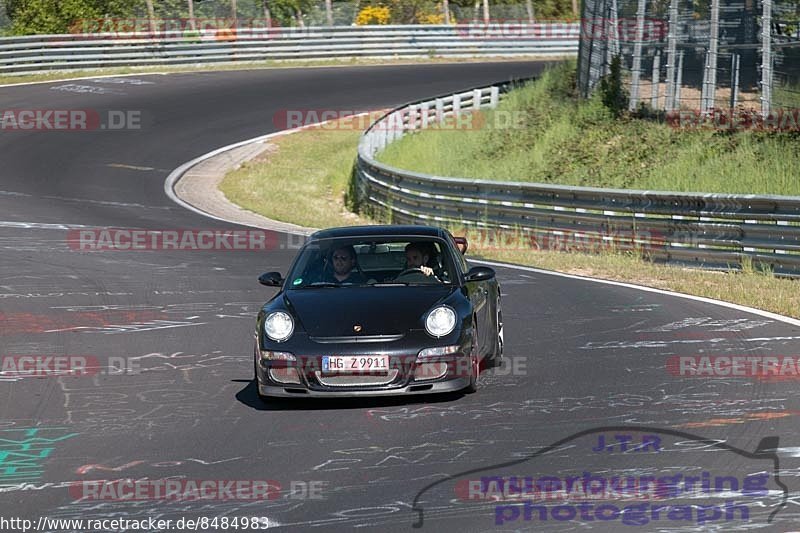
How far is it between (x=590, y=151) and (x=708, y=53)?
347 centimetres

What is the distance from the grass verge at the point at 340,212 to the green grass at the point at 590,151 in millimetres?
2069

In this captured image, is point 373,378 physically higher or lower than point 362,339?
lower

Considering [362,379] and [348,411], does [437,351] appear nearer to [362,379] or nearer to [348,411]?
[362,379]

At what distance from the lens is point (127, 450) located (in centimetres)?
815

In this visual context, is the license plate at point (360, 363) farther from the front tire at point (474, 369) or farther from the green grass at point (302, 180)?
the green grass at point (302, 180)

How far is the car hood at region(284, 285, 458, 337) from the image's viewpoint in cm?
923

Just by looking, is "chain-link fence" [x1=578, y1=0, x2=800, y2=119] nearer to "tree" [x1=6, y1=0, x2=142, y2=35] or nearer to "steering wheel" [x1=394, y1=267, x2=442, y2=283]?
"steering wheel" [x1=394, y1=267, x2=442, y2=283]

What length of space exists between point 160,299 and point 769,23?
13.1 m

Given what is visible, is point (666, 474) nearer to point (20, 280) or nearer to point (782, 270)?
point (782, 270)

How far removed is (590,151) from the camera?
86.5ft

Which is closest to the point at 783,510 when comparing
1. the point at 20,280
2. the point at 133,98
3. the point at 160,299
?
the point at 160,299

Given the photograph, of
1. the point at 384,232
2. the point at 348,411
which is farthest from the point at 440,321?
the point at 384,232

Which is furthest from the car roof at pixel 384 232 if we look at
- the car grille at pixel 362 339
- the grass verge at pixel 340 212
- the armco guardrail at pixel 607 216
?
the armco guardrail at pixel 607 216

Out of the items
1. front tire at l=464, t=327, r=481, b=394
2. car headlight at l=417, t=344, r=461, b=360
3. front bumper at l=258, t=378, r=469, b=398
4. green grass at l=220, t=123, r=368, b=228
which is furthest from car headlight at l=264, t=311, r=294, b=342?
green grass at l=220, t=123, r=368, b=228
